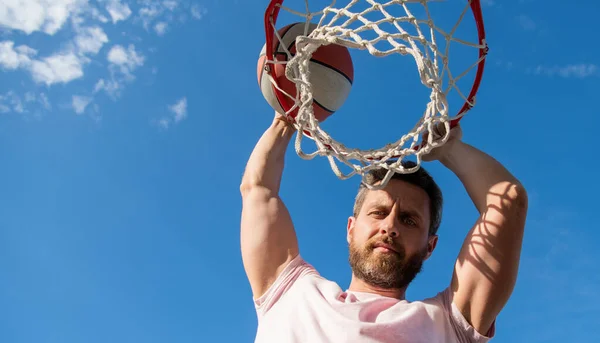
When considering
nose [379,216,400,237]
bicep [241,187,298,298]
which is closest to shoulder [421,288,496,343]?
nose [379,216,400,237]

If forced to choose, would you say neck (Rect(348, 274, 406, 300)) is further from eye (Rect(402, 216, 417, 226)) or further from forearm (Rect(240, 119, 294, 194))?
forearm (Rect(240, 119, 294, 194))

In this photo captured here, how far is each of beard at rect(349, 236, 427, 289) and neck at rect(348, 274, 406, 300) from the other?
0.07 feet

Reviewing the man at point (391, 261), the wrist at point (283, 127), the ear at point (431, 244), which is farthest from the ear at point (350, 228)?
the wrist at point (283, 127)

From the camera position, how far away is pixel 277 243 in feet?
11.9

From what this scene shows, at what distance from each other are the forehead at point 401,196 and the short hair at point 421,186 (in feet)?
0.14

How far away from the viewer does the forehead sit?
142 inches

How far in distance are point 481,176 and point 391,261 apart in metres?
0.83

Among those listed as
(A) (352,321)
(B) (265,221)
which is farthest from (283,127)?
(A) (352,321)

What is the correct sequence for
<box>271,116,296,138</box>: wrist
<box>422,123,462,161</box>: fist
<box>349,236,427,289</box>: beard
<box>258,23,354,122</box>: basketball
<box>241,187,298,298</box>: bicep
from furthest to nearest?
1. <box>271,116,296,138</box>: wrist
2. <box>258,23,354,122</box>: basketball
3. <box>422,123,462,161</box>: fist
4. <box>241,187,298,298</box>: bicep
5. <box>349,236,427,289</box>: beard

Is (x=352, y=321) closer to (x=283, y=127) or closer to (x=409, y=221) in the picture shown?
(x=409, y=221)

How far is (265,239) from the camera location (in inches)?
142

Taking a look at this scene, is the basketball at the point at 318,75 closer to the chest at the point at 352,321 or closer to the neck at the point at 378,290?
the neck at the point at 378,290

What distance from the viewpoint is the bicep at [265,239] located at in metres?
3.57

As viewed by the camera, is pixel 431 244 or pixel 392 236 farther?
pixel 431 244
